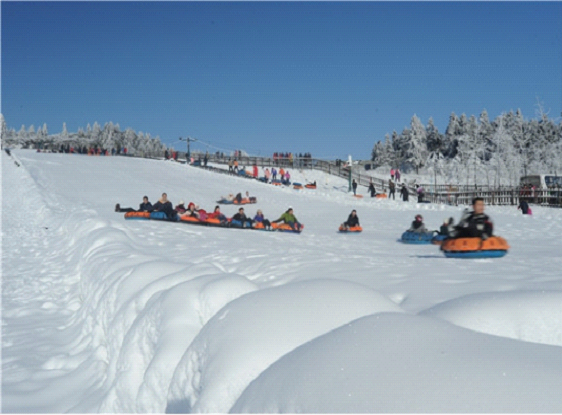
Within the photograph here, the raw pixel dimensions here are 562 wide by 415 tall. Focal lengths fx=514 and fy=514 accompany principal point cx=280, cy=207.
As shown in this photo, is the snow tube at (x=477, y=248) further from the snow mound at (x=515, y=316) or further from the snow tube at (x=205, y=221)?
the snow tube at (x=205, y=221)

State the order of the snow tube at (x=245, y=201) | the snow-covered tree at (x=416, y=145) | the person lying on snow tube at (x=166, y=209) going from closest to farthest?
the person lying on snow tube at (x=166, y=209) < the snow tube at (x=245, y=201) < the snow-covered tree at (x=416, y=145)

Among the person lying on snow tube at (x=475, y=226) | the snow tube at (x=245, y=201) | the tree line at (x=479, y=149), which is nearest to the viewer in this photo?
the person lying on snow tube at (x=475, y=226)

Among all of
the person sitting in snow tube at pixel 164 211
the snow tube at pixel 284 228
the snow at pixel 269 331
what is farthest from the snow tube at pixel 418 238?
the person sitting in snow tube at pixel 164 211

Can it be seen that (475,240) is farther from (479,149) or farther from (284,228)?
(479,149)

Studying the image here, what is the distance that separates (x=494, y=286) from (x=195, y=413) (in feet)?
14.0

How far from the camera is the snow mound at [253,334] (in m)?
2.78

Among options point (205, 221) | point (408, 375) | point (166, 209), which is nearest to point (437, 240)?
point (205, 221)

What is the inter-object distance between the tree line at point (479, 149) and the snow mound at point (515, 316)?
155 ft

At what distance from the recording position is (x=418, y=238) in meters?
15.0

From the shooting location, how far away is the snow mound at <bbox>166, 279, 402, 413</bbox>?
109 inches

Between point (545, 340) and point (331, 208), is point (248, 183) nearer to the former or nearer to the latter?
point (331, 208)

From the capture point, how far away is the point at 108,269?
7.39 meters

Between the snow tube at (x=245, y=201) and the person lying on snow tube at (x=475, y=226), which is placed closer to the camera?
the person lying on snow tube at (x=475, y=226)

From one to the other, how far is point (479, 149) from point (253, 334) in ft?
213
